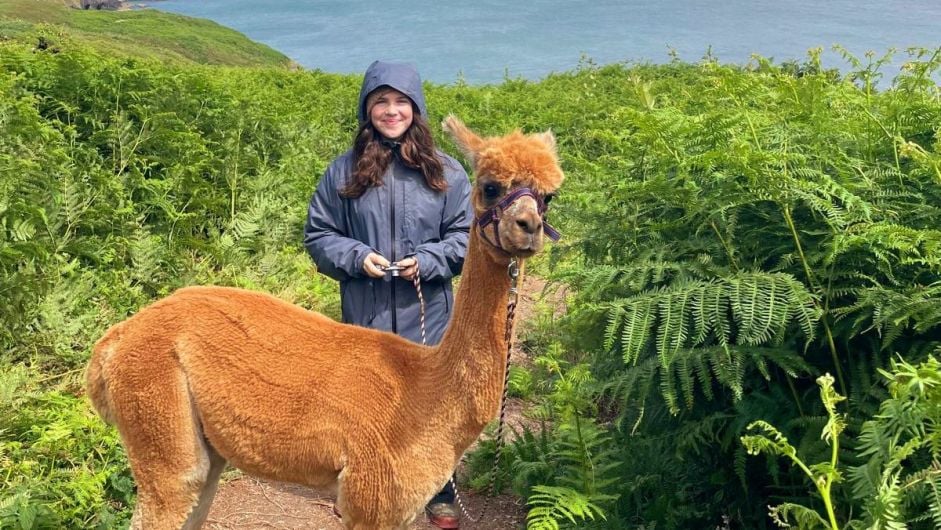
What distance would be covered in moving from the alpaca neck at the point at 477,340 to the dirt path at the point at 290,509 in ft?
7.02

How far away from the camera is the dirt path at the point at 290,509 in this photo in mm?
5363

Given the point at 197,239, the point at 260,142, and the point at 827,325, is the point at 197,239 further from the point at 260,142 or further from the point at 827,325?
the point at 827,325

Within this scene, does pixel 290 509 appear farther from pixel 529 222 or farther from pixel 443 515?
pixel 529 222

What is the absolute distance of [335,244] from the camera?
471 centimetres

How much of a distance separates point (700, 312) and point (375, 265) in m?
1.99

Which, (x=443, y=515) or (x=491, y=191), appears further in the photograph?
(x=443, y=515)

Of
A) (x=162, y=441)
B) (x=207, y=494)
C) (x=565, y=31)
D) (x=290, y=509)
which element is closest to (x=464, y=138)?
(x=162, y=441)

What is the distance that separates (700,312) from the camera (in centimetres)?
354

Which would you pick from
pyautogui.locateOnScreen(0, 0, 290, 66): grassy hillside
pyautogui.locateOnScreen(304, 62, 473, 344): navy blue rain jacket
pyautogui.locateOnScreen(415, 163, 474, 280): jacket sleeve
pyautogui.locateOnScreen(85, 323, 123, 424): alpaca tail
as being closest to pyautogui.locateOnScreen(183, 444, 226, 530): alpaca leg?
pyautogui.locateOnScreen(85, 323, 123, 424): alpaca tail

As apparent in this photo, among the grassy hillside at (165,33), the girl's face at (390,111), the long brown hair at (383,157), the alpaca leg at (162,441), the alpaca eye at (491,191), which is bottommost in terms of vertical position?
the alpaca leg at (162,441)

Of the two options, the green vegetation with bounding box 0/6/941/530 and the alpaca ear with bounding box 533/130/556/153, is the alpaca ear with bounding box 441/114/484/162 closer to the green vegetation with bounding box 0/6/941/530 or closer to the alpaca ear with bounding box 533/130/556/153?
the alpaca ear with bounding box 533/130/556/153

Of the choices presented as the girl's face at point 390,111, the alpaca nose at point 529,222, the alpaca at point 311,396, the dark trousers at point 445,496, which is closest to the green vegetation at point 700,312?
the dark trousers at point 445,496

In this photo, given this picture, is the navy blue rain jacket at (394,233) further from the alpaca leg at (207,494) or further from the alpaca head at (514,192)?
the alpaca head at (514,192)

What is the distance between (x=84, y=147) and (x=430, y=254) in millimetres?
6659
